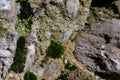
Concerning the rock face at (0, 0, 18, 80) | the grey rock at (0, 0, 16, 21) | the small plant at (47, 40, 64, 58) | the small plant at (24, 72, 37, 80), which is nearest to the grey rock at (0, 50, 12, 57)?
the rock face at (0, 0, 18, 80)

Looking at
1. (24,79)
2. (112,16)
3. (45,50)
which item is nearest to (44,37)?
(45,50)

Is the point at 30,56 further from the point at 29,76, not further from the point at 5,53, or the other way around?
the point at 5,53

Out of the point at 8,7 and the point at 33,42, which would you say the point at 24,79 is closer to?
the point at 33,42

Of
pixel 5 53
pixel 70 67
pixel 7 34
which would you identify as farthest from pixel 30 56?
pixel 70 67

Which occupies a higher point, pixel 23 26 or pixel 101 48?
pixel 23 26

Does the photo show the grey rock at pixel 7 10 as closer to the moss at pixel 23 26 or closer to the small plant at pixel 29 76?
the moss at pixel 23 26

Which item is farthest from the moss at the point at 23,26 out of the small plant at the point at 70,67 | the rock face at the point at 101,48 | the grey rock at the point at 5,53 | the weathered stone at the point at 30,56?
the rock face at the point at 101,48
